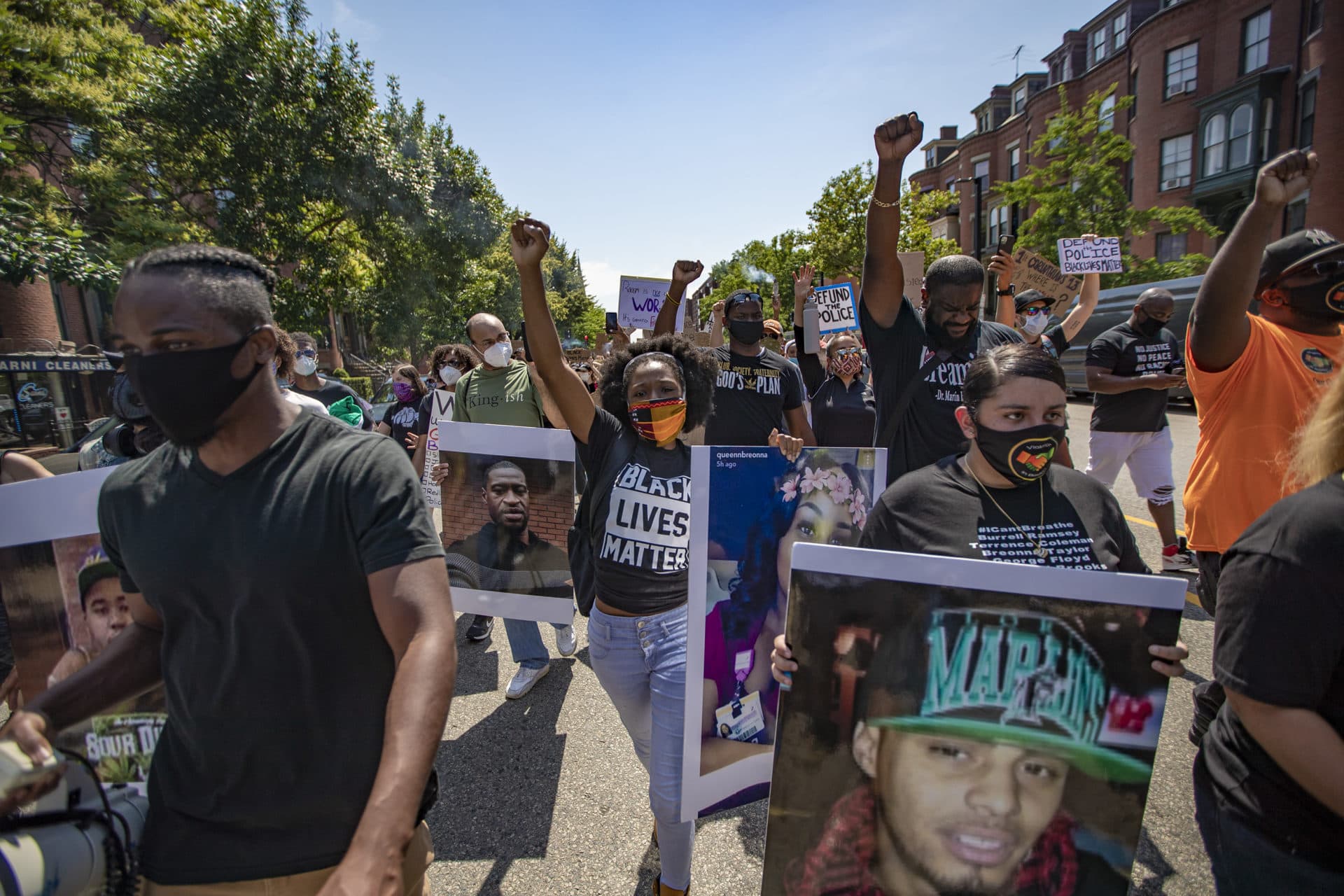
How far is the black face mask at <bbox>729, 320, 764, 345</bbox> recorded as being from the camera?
463cm

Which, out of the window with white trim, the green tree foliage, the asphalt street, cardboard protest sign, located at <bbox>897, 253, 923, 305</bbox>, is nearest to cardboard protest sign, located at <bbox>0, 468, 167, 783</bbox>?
the asphalt street

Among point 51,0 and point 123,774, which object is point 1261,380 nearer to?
point 123,774

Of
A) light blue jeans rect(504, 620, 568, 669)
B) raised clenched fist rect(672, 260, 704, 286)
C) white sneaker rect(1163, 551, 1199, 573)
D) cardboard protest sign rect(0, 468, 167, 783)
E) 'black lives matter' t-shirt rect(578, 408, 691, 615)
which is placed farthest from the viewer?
white sneaker rect(1163, 551, 1199, 573)

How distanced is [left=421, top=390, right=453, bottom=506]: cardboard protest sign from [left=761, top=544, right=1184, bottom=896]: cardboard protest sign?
3.60m

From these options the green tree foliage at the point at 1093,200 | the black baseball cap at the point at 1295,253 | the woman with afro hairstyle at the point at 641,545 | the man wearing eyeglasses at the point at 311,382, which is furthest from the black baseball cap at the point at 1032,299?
the green tree foliage at the point at 1093,200

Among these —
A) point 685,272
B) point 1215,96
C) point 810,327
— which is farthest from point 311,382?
point 1215,96

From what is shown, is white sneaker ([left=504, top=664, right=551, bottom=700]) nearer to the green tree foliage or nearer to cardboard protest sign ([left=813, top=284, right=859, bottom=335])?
cardboard protest sign ([left=813, top=284, right=859, bottom=335])

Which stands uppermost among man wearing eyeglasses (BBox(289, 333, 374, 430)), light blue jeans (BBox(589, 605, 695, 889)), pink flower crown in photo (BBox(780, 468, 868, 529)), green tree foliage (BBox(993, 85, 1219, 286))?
green tree foliage (BBox(993, 85, 1219, 286))

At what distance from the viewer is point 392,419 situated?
5789 mm

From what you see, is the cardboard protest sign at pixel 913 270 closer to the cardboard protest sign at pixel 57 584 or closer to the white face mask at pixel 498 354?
the white face mask at pixel 498 354

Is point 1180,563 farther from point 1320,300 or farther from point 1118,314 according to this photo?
point 1118,314

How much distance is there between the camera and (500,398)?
182 inches

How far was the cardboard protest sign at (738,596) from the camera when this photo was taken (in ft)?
7.52

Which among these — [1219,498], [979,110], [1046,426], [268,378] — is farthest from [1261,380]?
→ [979,110]
